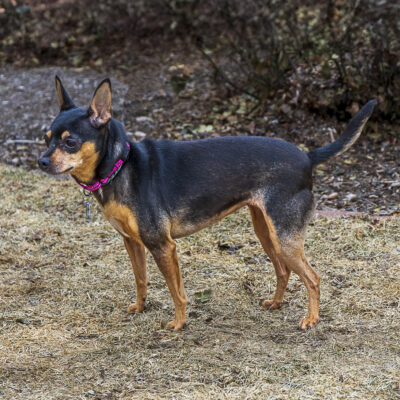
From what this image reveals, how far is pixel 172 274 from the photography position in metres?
4.11

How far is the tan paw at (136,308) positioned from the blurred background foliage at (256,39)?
14.4 ft

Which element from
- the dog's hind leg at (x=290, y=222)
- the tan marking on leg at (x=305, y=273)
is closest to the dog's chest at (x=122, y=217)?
the dog's hind leg at (x=290, y=222)

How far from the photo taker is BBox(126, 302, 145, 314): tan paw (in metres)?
4.56

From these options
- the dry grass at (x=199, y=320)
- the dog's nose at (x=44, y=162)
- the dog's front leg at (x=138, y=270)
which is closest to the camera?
the dry grass at (x=199, y=320)

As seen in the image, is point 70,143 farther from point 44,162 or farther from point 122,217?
point 122,217

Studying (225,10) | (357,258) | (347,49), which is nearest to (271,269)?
(357,258)

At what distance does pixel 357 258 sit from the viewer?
207 inches

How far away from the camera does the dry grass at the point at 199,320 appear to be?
3.51 m

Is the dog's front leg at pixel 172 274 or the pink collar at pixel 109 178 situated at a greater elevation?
the pink collar at pixel 109 178

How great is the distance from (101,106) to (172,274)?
1.28 m

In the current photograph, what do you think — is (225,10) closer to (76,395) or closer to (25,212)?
(25,212)

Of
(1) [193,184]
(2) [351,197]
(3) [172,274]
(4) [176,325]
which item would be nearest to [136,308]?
(4) [176,325]

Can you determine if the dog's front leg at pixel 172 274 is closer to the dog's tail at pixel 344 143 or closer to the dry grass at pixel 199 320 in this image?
the dry grass at pixel 199 320

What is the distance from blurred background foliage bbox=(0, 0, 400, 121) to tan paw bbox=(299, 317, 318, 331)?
410 centimetres
